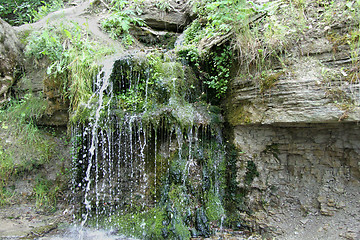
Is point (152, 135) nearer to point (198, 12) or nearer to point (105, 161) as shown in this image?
point (105, 161)

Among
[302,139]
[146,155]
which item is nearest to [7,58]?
[146,155]

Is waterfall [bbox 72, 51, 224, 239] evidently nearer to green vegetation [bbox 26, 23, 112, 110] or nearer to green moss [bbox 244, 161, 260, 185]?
green vegetation [bbox 26, 23, 112, 110]

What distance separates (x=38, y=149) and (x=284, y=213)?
5351 mm

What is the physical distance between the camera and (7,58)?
17.5 feet

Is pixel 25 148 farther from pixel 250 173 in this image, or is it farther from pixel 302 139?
pixel 302 139

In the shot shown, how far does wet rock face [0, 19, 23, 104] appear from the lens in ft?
17.2

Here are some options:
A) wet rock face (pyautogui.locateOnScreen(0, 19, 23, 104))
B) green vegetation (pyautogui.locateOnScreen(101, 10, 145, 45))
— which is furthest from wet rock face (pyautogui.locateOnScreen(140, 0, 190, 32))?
wet rock face (pyautogui.locateOnScreen(0, 19, 23, 104))

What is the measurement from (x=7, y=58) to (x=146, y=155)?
437 centimetres

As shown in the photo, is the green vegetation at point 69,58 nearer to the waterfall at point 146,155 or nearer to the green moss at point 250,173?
the waterfall at point 146,155

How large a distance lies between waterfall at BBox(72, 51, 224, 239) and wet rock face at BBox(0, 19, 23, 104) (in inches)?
110

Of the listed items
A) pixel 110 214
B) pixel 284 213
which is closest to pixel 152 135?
pixel 110 214

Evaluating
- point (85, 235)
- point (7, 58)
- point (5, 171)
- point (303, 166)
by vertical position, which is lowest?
point (85, 235)

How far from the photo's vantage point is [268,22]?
402 centimetres

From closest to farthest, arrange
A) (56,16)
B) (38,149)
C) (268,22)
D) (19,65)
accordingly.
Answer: (268,22), (38,149), (19,65), (56,16)
